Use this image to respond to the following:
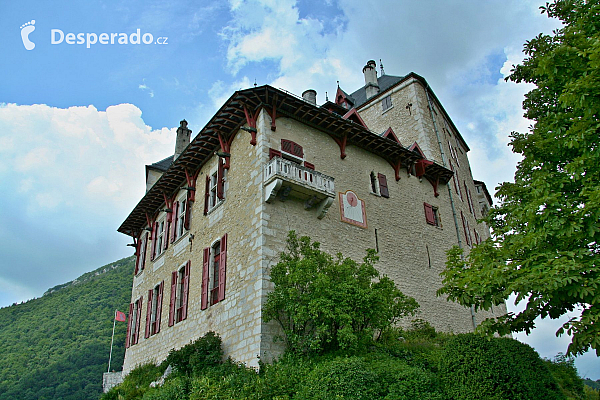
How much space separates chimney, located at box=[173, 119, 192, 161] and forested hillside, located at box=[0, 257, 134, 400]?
917 inches

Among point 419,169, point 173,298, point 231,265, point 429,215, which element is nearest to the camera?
point 231,265

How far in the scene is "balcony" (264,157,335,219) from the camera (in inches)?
554

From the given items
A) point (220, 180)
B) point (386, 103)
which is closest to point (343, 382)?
point (220, 180)

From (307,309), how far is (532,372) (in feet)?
17.0

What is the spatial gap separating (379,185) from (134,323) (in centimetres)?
1396

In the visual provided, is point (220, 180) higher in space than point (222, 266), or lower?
→ higher

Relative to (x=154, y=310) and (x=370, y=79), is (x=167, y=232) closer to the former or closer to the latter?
(x=154, y=310)

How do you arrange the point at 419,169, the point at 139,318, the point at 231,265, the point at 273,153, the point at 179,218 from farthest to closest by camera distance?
the point at 139,318, the point at 419,169, the point at 179,218, the point at 273,153, the point at 231,265

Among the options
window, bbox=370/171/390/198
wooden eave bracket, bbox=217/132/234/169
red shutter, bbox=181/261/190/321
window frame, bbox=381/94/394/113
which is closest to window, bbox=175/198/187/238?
red shutter, bbox=181/261/190/321

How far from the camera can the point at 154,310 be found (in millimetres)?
21031

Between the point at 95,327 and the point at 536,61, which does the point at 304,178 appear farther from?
the point at 95,327

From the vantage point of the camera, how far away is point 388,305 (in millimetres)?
12555

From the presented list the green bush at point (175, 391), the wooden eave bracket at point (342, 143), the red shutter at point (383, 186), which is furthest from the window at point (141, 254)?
the red shutter at point (383, 186)

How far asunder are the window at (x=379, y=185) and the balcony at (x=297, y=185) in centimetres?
355
